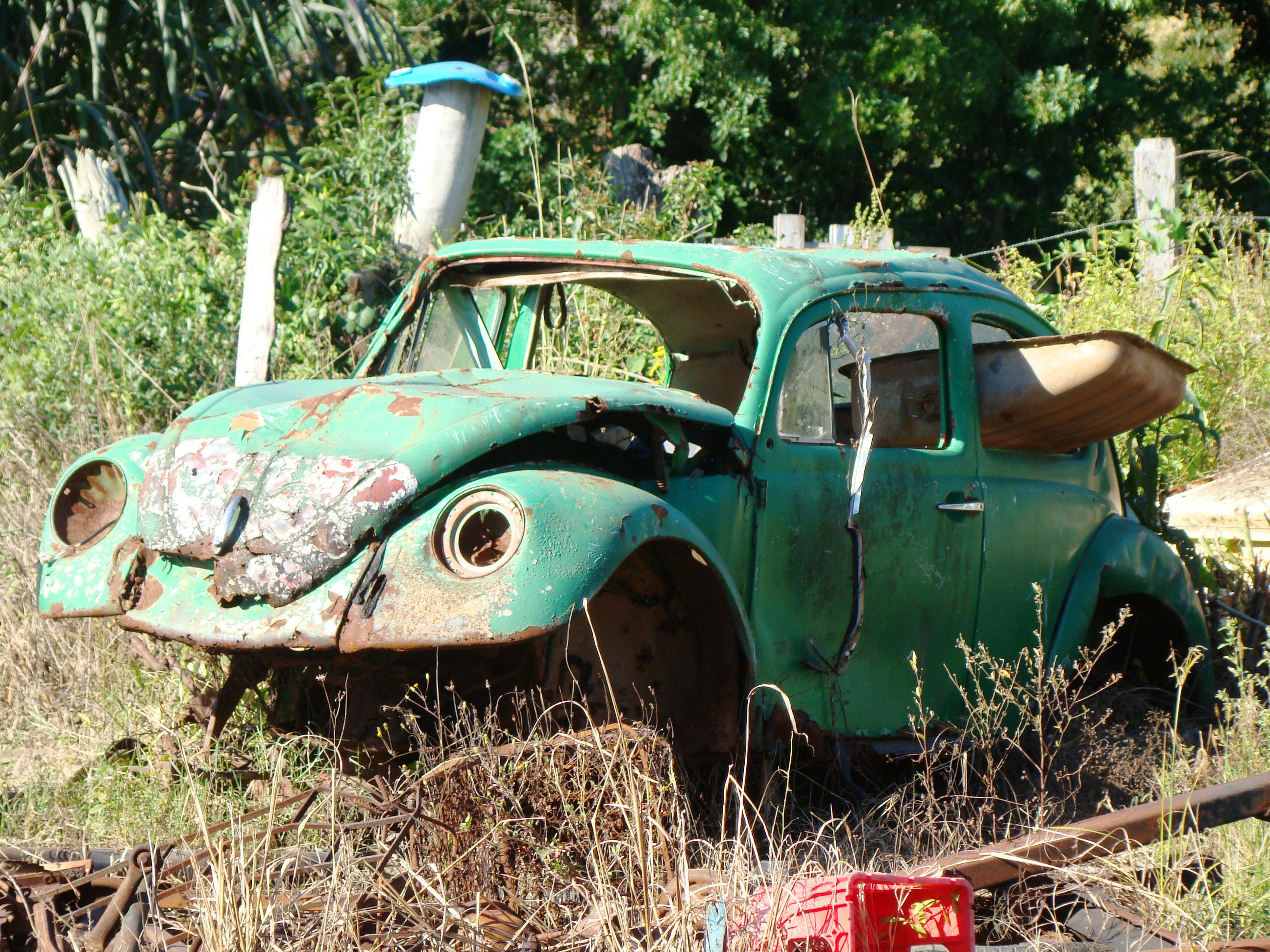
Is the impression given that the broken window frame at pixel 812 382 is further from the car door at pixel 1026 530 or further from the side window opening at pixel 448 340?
the side window opening at pixel 448 340

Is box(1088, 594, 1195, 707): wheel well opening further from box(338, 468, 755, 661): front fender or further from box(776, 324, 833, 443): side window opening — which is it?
box(338, 468, 755, 661): front fender

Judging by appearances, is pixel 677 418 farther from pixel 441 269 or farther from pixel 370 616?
pixel 441 269

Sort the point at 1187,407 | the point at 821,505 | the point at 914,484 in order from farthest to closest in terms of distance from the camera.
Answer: the point at 1187,407 < the point at 914,484 < the point at 821,505

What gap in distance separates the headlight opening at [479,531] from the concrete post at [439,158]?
436 cm

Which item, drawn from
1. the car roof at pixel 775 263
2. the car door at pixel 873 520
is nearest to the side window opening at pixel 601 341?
the car roof at pixel 775 263

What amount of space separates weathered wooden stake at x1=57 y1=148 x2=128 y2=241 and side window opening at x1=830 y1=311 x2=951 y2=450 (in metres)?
5.54

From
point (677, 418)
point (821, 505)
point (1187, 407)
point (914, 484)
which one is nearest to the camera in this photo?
point (677, 418)

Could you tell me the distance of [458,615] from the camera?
2.55 meters

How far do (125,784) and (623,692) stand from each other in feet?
5.29

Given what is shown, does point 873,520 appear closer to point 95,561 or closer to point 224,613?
point 224,613

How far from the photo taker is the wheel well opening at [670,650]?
3070 millimetres

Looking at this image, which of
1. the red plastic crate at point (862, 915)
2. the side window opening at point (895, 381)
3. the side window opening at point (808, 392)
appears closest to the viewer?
the red plastic crate at point (862, 915)

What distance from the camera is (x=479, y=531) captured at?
2746 millimetres

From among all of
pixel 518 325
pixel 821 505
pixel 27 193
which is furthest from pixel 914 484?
pixel 27 193
